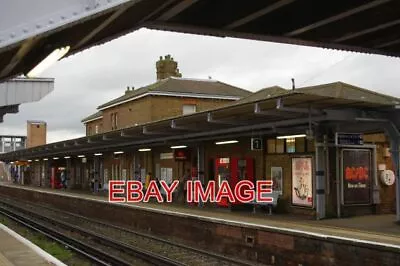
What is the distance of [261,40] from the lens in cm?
692

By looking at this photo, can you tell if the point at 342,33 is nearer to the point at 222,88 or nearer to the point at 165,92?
the point at 165,92

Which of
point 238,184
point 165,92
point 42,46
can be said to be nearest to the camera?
point 42,46

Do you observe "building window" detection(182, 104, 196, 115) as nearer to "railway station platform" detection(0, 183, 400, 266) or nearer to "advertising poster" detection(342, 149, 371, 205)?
"railway station platform" detection(0, 183, 400, 266)

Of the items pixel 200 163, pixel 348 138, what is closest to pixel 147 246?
pixel 200 163

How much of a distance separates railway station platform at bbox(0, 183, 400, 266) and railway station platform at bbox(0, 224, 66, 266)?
491 centimetres

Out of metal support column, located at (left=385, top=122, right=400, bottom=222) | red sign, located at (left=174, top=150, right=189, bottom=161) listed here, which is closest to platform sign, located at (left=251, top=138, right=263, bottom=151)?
metal support column, located at (left=385, top=122, right=400, bottom=222)

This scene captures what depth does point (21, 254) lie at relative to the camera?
1080cm

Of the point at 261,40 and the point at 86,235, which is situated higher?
the point at 261,40

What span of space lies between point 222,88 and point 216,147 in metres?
20.2

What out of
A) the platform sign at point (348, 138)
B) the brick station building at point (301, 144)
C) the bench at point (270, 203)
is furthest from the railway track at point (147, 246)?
the platform sign at point (348, 138)

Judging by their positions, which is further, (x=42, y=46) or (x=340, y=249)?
(x=340, y=249)

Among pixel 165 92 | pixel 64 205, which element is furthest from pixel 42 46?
pixel 165 92

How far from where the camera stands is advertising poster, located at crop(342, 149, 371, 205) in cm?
1681

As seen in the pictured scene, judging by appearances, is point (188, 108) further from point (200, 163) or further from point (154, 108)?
point (200, 163)
